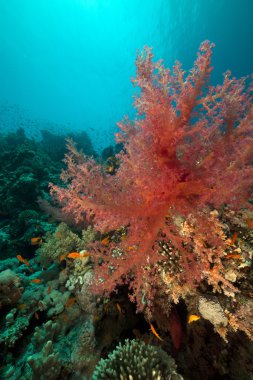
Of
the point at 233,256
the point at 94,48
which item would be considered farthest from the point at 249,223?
the point at 94,48

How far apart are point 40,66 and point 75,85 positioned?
25969 mm

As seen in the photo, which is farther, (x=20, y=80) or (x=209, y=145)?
(x=20, y=80)

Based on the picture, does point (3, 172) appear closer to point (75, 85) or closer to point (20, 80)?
point (20, 80)

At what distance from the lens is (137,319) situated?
4027mm

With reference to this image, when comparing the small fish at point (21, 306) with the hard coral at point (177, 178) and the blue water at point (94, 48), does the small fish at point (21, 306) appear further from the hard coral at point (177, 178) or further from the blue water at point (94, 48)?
the blue water at point (94, 48)

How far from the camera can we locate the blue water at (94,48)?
104 ft

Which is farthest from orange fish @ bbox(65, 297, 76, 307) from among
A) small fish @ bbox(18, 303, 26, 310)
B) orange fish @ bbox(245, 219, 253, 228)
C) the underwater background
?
orange fish @ bbox(245, 219, 253, 228)

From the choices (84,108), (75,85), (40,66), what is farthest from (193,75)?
(84,108)

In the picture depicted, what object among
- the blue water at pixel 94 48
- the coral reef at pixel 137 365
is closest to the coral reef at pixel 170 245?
the coral reef at pixel 137 365

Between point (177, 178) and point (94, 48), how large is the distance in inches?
4927

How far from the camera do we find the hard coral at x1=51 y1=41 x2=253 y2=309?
2.70m

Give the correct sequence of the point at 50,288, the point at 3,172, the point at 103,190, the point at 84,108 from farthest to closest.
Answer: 1. the point at 84,108
2. the point at 3,172
3. the point at 50,288
4. the point at 103,190

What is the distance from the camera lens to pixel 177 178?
2729 mm

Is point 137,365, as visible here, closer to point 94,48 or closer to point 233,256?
point 233,256
